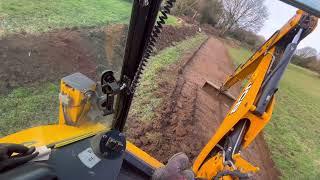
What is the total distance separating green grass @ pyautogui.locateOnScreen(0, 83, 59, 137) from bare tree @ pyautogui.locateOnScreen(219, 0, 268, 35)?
62.9 ft

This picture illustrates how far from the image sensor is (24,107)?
3.69 m

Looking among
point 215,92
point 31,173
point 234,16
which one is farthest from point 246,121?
point 234,16

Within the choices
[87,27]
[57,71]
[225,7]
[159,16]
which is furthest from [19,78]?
[225,7]

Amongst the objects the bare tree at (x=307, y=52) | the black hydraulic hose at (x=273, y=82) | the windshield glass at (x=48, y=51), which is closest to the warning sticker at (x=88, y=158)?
the windshield glass at (x=48, y=51)

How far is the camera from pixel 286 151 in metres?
8.07

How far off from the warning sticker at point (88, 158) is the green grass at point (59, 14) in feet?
2.28

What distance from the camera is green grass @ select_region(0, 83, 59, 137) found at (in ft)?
9.28

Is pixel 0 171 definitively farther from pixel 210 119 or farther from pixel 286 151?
pixel 286 151

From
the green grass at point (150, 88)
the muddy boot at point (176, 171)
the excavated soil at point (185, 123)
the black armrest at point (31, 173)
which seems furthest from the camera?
the green grass at point (150, 88)

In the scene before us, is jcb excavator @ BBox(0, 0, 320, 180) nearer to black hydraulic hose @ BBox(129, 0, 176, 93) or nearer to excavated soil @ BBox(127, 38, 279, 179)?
black hydraulic hose @ BBox(129, 0, 176, 93)

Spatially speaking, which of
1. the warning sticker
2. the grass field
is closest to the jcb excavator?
the warning sticker

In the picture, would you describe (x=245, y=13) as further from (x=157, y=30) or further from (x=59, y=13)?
(x=157, y=30)

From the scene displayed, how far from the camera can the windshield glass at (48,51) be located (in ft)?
6.31

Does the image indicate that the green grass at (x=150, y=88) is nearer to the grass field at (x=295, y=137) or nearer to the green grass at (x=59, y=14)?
the green grass at (x=59, y=14)
